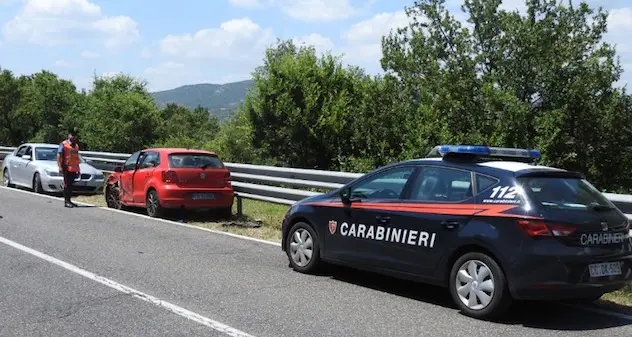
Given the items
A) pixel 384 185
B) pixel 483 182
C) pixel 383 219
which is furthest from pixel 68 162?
pixel 483 182

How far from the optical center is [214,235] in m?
10.8

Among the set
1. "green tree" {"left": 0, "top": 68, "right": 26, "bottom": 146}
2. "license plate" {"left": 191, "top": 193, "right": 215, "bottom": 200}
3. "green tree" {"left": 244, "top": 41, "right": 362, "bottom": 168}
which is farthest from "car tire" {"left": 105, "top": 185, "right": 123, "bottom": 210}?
"green tree" {"left": 0, "top": 68, "right": 26, "bottom": 146}

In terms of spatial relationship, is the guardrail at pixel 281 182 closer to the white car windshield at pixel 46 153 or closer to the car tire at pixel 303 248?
the car tire at pixel 303 248

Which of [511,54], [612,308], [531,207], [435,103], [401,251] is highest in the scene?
[511,54]

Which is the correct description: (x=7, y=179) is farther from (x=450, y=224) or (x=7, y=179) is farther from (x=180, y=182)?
(x=450, y=224)

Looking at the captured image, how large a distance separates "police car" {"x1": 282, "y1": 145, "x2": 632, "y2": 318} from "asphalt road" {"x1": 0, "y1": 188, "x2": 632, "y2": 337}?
312 mm

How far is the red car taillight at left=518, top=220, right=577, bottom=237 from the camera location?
18.2 ft

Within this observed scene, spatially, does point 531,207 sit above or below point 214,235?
above

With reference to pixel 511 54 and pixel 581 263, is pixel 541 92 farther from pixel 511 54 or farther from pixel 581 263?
pixel 581 263

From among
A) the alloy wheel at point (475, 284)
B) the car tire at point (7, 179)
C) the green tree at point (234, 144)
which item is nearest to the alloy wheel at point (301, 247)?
the alloy wheel at point (475, 284)

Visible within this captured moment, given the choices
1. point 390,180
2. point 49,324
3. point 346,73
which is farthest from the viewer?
point 346,73

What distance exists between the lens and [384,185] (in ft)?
23.2

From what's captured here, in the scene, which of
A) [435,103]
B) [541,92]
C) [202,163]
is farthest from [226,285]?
[541,92]

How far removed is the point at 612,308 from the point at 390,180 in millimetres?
2566
